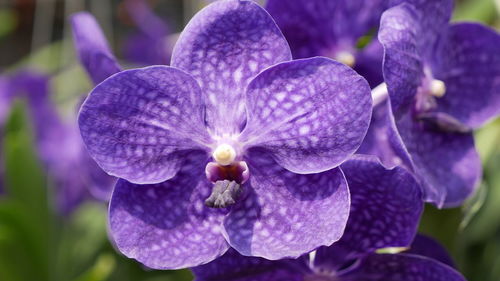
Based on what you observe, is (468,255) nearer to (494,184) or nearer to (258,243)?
(494,184)

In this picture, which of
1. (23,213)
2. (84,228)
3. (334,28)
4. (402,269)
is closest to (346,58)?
(334,28)

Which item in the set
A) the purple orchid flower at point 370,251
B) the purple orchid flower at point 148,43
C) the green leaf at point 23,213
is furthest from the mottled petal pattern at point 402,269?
the purple orchid flower at point 148,43

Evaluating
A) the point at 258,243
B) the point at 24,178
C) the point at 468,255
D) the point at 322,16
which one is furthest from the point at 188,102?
the point at 24,178

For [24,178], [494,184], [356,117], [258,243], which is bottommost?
[24,178]

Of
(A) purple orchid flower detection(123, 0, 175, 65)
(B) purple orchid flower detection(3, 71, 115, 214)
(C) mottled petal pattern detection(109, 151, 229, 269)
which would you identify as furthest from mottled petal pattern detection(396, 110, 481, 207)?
(A) purple orchid flower detection(123, 0, 175, 65)

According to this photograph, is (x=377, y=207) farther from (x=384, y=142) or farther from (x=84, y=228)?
(x=84, y=228)

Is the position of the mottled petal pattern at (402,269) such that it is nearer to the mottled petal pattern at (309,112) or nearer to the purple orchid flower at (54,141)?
the mottled petal pattern at (309,112)
